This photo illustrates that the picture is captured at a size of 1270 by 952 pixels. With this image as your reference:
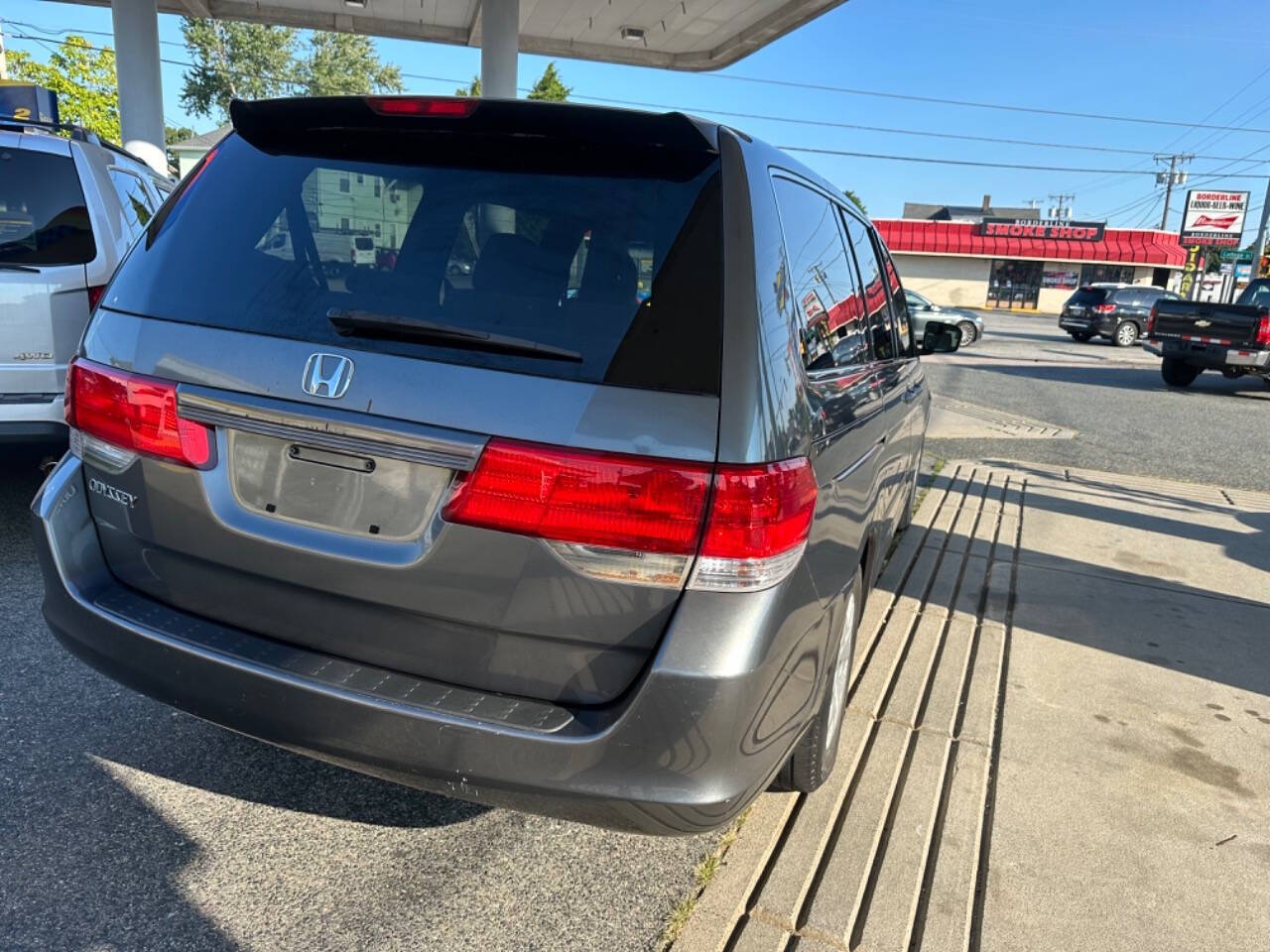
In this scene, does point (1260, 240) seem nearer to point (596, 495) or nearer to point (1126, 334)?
point (1126, 334)

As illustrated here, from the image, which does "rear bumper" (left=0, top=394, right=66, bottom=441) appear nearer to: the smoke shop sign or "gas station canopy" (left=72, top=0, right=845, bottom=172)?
"gas station canopy" (left=72, top=0, right=845, bottom=172)

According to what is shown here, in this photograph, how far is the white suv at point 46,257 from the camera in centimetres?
414

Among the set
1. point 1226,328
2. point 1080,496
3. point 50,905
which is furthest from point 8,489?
point 1226,328

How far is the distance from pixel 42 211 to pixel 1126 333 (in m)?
30.4

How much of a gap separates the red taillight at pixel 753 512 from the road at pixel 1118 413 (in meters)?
7.77

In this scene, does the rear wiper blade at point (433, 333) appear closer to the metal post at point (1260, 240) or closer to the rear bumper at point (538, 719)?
the rear bumper at point (538, 719)

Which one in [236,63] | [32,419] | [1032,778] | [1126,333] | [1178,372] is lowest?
[1032,778]

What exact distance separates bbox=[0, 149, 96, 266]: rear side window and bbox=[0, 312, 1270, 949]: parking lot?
1.86 meters

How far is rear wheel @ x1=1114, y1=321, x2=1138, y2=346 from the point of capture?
28312 mm

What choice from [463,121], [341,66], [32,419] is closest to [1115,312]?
[32,419]

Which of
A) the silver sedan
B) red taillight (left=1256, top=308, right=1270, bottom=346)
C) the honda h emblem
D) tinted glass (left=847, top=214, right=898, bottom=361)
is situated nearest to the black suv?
the silver sedan

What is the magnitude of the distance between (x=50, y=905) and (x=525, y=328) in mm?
1797

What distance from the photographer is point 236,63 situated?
64.1 meters

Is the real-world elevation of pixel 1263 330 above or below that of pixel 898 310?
below
